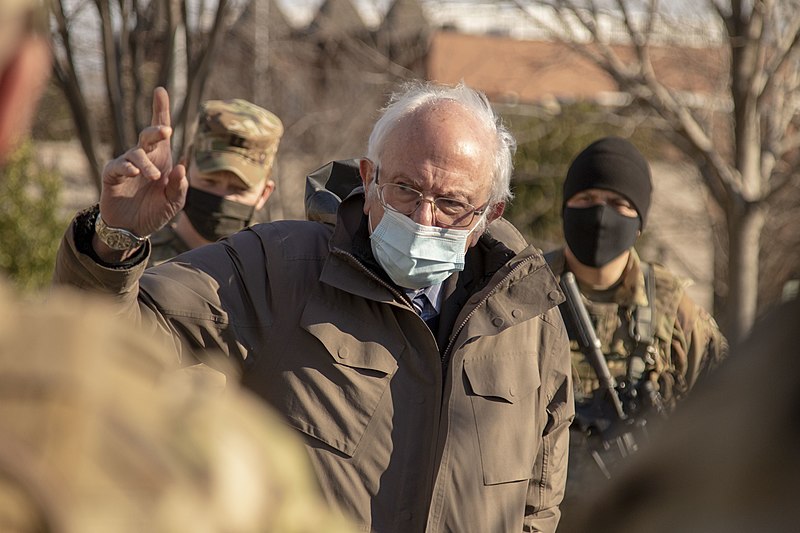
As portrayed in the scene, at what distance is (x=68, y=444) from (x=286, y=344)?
203 centimetres

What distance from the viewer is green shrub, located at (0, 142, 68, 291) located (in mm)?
11961

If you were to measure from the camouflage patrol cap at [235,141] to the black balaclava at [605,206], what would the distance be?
127cm

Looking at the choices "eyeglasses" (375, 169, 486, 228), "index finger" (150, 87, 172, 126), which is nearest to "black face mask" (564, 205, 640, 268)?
"eyeglasses" (375, 169, 486, 228)

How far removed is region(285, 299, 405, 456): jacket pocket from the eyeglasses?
1.18 ft

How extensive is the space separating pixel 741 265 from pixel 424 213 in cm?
486

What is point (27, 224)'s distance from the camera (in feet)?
40.1

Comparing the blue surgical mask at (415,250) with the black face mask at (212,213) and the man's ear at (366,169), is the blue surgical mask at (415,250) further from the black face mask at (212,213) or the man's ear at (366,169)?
the black face mask at (212,213)

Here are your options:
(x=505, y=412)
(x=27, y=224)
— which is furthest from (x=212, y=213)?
(x=27, y=224)

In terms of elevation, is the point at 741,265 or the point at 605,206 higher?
the point at 605,206

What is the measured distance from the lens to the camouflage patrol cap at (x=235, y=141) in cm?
466

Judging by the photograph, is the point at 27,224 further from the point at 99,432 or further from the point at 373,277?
the point at 99,432

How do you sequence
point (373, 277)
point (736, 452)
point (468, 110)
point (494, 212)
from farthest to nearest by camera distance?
point (494, 212), point (468, 110), point (373, 277), point (736, 452)

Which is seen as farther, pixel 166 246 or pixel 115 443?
pixel 166 246

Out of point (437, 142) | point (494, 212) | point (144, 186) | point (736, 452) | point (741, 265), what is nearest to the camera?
point (736, 452)
